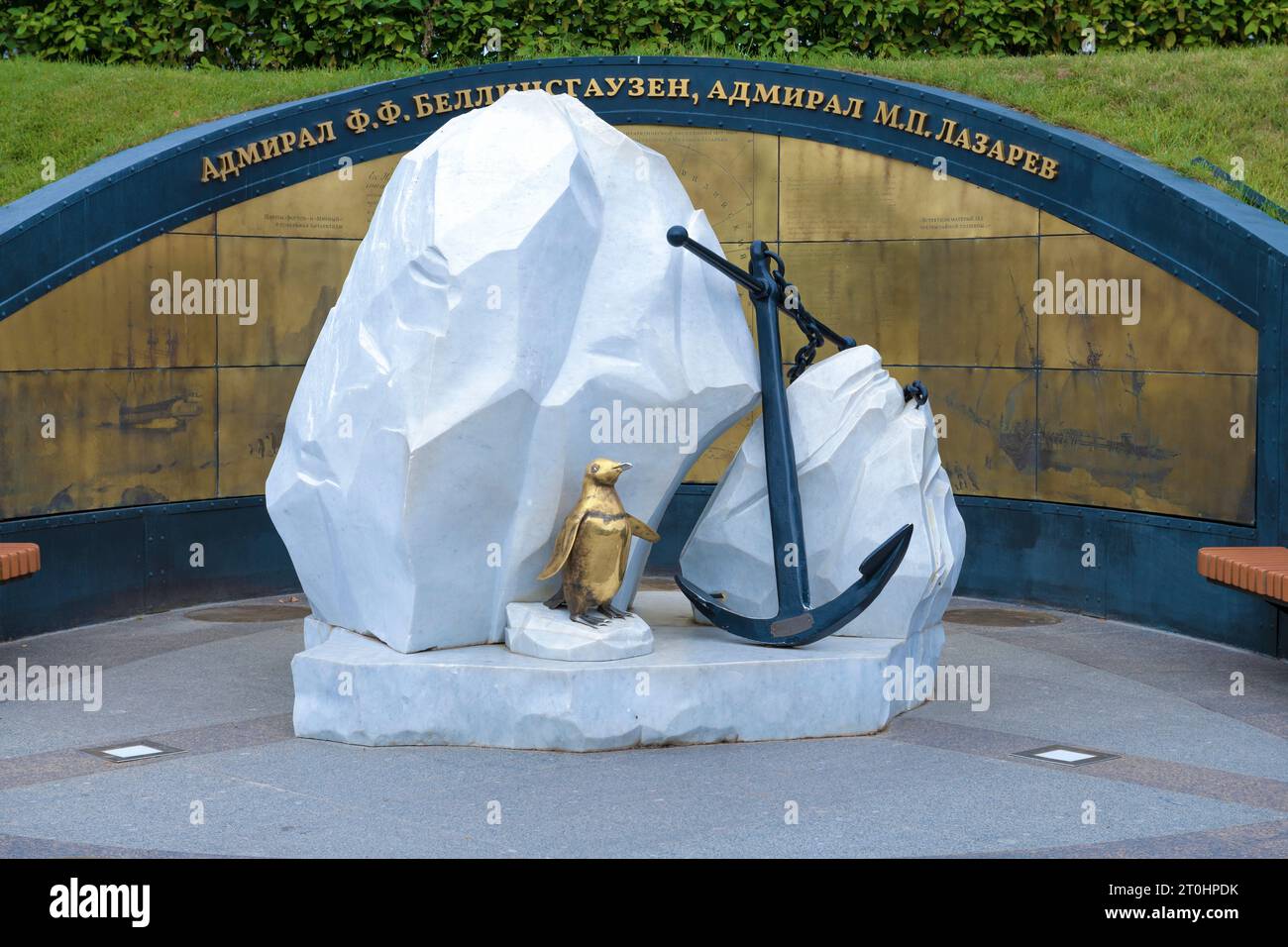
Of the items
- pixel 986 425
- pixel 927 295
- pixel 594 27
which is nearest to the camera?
pixel 986 425

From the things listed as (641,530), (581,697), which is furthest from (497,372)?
(581,697)

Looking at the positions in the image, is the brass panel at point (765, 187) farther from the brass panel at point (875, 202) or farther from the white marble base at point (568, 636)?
the white marble base at point (568, 636)

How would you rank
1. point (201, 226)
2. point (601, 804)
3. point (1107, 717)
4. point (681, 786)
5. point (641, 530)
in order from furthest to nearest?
point (201, 226)
point (1107, 717)
point (641, 530)
point (681, 786)
point (601, 804)

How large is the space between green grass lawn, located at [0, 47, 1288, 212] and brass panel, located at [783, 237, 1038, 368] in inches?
52.7

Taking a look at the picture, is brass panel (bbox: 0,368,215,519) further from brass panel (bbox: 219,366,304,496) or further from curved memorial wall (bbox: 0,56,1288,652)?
brass panel (bbox: 219,366,304,496)

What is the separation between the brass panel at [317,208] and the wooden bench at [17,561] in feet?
11.4

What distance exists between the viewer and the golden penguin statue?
766 centimetres

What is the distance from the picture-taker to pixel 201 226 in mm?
11664

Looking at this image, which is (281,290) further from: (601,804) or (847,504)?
Answer: (601,804)

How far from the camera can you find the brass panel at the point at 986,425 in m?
11.8

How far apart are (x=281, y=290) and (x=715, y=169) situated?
3676 mm

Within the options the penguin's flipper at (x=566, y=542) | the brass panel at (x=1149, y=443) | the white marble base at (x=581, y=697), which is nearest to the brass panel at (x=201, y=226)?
the white marble base at (x=581, y=697)

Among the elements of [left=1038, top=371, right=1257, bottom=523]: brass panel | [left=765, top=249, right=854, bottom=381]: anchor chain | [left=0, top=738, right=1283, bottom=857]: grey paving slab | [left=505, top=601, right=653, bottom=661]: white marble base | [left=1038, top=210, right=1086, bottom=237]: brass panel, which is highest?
[left=1038, top=210, right=1086, bottom=237]: brass panel

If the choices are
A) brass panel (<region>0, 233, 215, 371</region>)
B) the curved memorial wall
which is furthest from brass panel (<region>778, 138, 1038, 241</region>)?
brass panel (<region>0, 233, 215, 371</region>)
